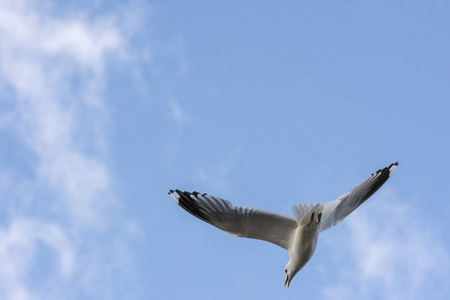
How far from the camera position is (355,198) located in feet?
30.5

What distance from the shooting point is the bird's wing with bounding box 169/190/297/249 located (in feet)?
29.6

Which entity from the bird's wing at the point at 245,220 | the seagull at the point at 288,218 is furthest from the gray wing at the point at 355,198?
the bird's wing at the point at 245,220

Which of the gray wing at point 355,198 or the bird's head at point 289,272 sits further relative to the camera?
the gray wing at point 355,198

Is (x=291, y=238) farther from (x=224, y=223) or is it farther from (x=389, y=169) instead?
(x=389, y=169)

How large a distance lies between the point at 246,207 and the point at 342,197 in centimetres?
122

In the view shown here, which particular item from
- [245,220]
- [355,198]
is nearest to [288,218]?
→ [245,220]

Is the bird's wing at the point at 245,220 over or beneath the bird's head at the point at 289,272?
over

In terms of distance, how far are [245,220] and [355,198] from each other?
1470 millimetres

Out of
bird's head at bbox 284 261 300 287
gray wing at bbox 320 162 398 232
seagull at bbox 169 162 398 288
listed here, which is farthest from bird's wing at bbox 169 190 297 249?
gray wing at bbox 320 162 398 232

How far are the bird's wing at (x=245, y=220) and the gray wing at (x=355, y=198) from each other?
0.52m

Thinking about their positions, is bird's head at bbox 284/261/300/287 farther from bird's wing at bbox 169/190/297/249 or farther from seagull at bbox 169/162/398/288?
bird's wing at bbox 169/190/297/249

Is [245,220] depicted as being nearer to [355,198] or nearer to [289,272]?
[289,272]

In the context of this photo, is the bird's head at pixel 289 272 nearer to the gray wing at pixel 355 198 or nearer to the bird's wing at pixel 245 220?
the bird's wing at pixel 245 220

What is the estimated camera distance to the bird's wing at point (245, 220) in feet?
29.6
